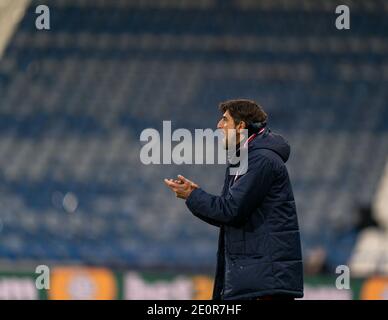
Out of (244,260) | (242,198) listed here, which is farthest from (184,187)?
(244,260)

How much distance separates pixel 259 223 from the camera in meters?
3.71

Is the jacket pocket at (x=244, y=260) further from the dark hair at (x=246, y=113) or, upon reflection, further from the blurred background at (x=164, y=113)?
the blurred background at (x=164, y=113)

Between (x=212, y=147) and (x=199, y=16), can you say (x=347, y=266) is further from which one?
(x=199, y=16)

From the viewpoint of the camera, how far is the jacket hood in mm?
3757

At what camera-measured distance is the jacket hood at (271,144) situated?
148 inches

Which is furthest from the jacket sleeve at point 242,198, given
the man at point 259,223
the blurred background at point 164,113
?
the blurred background at point 164,113

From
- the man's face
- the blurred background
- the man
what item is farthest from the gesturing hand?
the blurred background

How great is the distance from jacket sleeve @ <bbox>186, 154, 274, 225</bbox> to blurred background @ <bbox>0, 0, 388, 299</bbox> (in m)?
4.60

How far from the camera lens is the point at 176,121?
9.05 m
